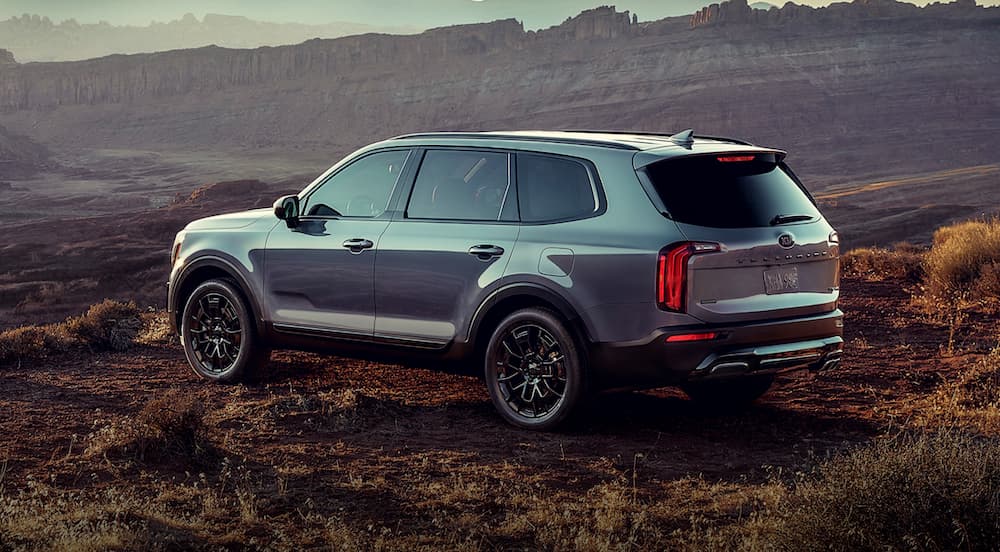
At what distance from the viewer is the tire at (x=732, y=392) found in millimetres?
7383

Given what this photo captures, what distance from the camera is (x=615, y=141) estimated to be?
6.54 metres

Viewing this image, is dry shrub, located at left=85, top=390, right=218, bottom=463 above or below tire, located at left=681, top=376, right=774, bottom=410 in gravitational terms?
above

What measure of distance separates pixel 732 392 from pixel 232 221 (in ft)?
12.4

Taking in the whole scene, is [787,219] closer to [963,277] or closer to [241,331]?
[241,331]

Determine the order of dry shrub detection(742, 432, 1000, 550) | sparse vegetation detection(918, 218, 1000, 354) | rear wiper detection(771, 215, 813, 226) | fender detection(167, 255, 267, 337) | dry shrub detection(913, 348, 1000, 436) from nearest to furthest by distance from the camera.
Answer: dry shrub detection(742, 432, 1000, 550), rear wiper detection(771, 215, 813, 226), dry shrub detection(913, 348, 1000, 436), fender detection(167, 255, 267, 337), sparse vegetation detection(918, 218, 1000, 354)

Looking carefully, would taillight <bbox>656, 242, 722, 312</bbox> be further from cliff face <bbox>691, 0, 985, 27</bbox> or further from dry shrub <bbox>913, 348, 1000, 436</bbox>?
cliff face <bbox>691, 0, 985, 27</bbox>

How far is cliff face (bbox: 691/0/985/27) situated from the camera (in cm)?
12144

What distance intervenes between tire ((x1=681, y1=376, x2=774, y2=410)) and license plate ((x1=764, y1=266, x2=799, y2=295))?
1159mm

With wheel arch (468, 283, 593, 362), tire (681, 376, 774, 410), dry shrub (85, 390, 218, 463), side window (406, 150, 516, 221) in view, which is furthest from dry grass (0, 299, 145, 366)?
tire (681, 376, 774, 410)

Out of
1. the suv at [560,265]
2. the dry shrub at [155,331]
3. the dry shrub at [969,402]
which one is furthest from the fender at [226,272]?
the dry shrub at [969,402]

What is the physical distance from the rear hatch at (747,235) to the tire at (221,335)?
3287mm

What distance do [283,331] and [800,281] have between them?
137 inches

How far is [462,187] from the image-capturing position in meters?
6.94

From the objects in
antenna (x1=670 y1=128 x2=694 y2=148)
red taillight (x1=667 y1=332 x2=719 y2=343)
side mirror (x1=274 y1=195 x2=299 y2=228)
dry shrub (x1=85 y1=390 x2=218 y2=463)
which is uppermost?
antenna (x1=670 y1=128 x2=694 y2=148)
